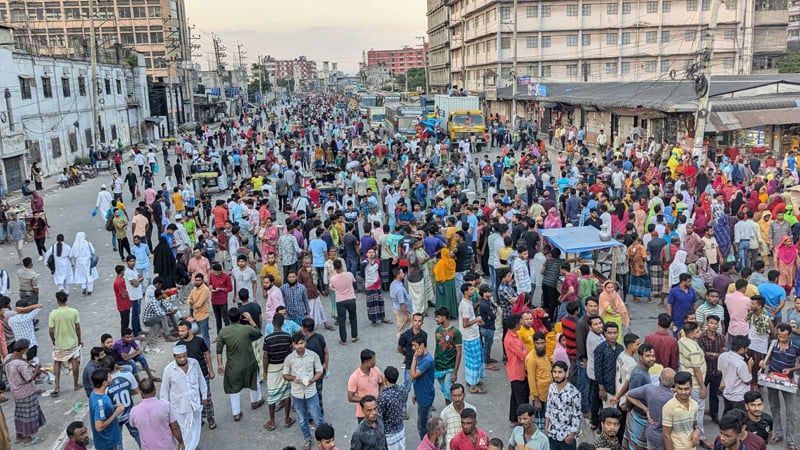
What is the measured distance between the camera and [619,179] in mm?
18609

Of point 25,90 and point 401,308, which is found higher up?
point 25,90

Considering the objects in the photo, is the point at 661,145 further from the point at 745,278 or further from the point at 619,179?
the point at 745,278

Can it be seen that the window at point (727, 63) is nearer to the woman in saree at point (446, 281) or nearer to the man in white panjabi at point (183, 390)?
the woman in saree at point (446, 281)

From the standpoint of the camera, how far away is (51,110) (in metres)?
32.6

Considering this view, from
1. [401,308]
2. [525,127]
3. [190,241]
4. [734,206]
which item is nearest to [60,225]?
[190,241]

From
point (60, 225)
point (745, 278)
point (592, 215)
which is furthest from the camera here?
point (60, 225)

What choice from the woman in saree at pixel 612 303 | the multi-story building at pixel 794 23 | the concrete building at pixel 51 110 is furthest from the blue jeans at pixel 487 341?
the multi-story building at pixel 794 23

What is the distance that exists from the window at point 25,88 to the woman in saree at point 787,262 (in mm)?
30347

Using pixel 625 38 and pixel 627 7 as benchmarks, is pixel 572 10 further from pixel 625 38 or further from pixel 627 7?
pixel 625 38

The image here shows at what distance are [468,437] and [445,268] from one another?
17.8ft

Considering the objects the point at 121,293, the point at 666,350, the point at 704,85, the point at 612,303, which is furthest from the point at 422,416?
the point at 704,85

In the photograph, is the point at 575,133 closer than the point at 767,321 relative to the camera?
No

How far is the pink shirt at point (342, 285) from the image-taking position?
10117mm

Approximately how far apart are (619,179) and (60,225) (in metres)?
17.4
